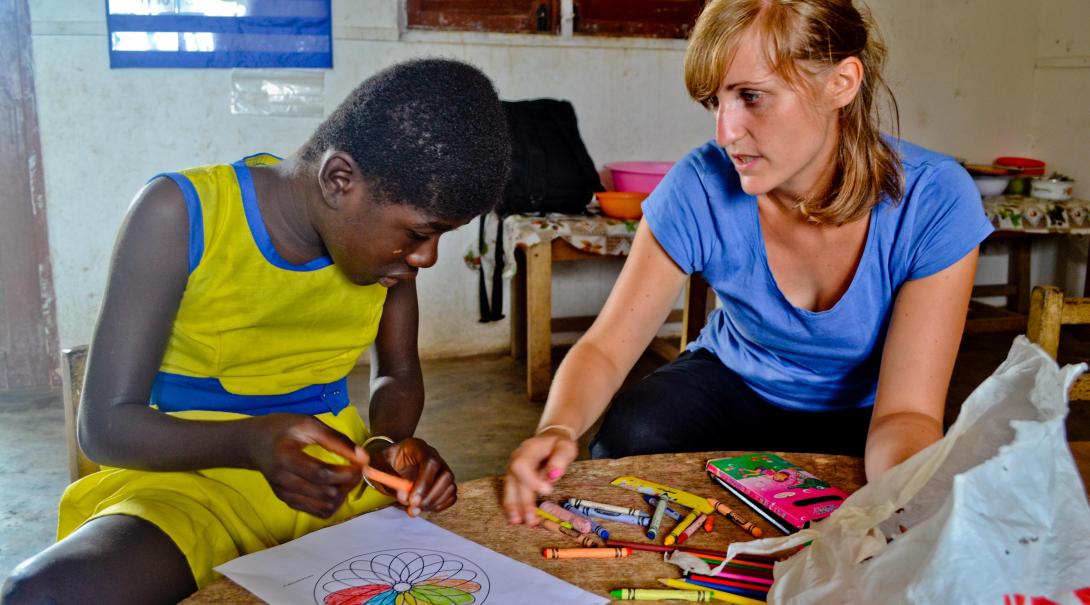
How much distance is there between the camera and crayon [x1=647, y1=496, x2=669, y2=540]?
1.07 m

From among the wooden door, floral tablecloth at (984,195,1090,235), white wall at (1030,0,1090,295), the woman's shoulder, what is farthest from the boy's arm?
white wall at (1030,0,1090,295)

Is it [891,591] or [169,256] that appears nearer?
[891,591]

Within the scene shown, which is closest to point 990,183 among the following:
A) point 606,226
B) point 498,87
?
point 606,226

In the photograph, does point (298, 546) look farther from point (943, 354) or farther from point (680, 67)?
→ point (680, 67)

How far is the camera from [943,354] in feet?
4.49

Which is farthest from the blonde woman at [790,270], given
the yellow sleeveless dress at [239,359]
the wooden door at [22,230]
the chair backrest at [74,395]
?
the wooden door at [22,230]

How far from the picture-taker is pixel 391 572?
0.99m

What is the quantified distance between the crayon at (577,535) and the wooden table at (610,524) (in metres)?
0.01

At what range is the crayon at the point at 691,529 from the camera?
107 cm

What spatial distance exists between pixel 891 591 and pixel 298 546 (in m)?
0.64

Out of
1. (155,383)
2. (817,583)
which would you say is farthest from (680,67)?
(817,583)

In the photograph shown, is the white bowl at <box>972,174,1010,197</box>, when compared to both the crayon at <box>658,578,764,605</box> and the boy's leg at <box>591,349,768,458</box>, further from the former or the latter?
the crayon at <box>658,578,764,605</box>

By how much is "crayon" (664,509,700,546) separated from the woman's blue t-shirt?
551 millimetres

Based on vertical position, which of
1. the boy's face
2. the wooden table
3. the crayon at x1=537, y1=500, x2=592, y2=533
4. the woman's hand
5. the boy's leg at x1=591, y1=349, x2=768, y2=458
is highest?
the boy's face
